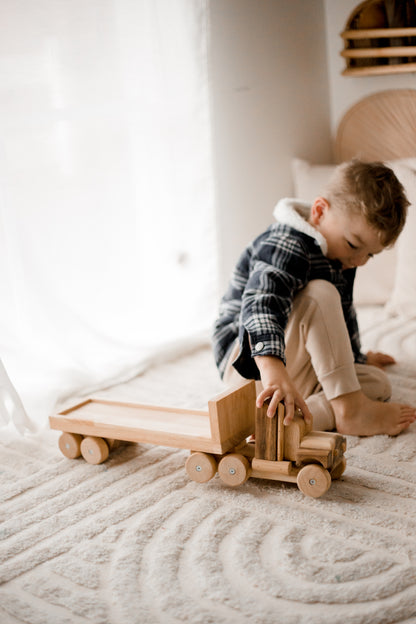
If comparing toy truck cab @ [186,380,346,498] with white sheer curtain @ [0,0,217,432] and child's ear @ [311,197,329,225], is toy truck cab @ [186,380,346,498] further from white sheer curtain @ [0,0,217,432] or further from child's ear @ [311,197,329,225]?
white sheer curtain @ [0,0,217,432]

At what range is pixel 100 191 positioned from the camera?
1553 millimetres

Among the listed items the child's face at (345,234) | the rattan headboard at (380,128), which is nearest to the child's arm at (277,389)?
the child's face at (345,234)

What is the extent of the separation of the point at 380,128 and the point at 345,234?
1033mm

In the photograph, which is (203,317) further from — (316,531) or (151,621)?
(151,621)

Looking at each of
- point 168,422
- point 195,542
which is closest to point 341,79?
point 168,422

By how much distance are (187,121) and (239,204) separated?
30 centimetres

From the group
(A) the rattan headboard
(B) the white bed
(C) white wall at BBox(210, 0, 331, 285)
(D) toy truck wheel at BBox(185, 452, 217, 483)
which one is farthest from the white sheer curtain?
(A) the rattan headboard

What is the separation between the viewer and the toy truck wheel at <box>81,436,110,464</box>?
106 centimetres

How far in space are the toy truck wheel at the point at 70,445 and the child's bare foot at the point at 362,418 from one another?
44 cm

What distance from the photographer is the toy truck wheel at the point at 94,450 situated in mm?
1060

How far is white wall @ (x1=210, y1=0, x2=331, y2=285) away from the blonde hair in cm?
74

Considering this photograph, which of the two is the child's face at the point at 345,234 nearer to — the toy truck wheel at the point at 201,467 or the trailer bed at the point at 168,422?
the trailer bed at the point at 168,422

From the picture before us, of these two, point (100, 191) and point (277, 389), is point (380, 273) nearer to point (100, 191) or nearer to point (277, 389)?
point (100, 191)

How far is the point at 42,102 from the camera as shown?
1393 millimetres
